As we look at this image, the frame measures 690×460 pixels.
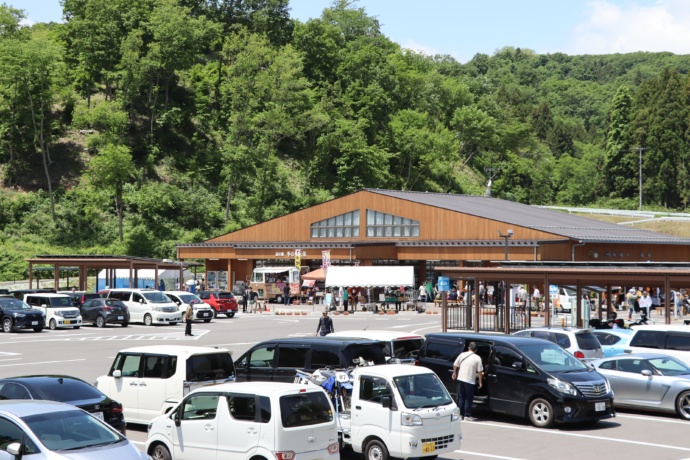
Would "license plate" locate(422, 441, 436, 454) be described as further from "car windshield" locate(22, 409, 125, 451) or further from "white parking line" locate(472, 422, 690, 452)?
"car windshield" locate(22, 409, 125, 451)

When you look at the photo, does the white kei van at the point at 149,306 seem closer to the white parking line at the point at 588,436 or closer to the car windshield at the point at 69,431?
the white parking line at the point at 588,436

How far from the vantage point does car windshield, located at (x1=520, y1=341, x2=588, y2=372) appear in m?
18.2

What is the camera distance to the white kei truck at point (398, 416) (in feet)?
45.6

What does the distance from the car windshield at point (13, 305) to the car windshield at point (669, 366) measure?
30486 mm

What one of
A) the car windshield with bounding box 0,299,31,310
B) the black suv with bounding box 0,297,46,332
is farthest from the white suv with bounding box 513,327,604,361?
the car windshield with bounding box 0,299,31,310

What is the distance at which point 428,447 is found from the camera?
550 inches

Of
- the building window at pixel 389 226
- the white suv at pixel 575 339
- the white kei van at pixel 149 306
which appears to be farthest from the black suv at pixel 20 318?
the building window at pixel 389 226

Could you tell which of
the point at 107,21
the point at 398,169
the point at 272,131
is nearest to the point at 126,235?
the point at 272,131

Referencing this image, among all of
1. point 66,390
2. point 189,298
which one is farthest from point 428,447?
point 189,298

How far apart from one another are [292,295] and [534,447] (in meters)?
48.3

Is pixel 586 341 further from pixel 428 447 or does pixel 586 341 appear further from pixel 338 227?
pixel 338 227

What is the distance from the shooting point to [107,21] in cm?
9425

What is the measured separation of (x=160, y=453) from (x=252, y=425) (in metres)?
2.05

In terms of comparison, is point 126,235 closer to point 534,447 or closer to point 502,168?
point 502,168
